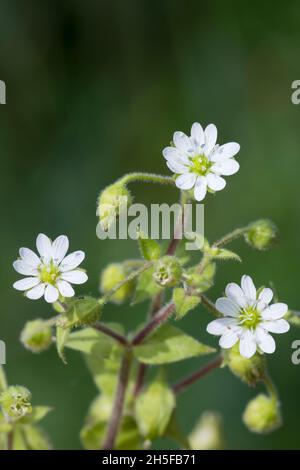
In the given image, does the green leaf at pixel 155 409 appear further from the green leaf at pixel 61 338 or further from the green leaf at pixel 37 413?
the green leaf at pixel 61 338

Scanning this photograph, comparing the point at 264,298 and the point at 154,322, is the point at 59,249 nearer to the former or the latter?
the point at 154,322

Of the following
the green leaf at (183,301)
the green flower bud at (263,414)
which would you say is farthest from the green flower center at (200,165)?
the green flower bud at (263,414)

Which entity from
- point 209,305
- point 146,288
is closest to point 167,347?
point 146,288

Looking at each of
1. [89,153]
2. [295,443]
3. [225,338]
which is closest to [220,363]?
[225,338]

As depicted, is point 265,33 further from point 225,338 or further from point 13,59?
point 225,338

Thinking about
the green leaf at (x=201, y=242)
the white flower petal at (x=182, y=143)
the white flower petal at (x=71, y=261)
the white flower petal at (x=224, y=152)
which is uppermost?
the white flower petal at (x=182, y=143)

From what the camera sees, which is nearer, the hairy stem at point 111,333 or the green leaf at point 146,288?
the hairy stem at point 111,333

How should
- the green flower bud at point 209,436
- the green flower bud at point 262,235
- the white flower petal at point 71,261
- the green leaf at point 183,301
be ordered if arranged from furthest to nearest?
1. the green flower bud at point 209,436
2. the green flower bud at point 262,235
3. the white flower petal at point 71,261
4. the green leaf at point 183,301
